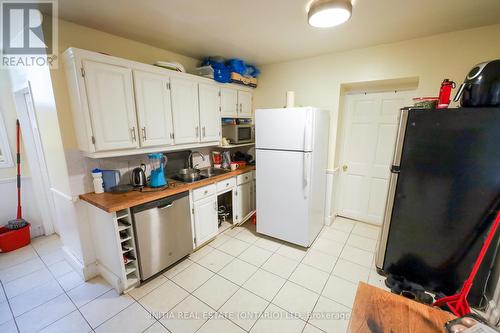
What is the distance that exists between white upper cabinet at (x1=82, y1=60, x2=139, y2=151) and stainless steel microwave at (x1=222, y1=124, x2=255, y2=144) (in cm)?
144

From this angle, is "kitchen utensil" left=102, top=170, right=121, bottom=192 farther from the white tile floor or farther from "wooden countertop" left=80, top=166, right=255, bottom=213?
the white tile floor

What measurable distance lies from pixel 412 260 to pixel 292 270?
1138 millimetres

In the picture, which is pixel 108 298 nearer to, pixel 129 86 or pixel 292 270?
pixel 292 270

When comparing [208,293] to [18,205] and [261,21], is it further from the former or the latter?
[18,205]

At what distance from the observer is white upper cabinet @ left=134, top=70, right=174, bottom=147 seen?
205cm

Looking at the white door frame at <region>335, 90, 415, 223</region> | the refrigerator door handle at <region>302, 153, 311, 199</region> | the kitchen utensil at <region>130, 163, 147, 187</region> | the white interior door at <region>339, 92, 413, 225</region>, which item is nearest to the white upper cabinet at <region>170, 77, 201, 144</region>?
the kitchen utensil at <region>130, 163, 147, 187</region>

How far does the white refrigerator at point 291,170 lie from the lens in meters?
2.34

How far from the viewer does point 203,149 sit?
3.21 metres

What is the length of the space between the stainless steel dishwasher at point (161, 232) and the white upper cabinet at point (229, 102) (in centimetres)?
139

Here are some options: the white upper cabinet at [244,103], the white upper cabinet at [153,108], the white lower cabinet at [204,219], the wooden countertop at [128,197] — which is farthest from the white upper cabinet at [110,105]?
the white upper cabinet at [244,103]

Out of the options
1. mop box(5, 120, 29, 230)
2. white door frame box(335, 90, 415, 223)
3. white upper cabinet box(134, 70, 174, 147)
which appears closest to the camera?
white upper cabinet box(134, 70, 174, 147)

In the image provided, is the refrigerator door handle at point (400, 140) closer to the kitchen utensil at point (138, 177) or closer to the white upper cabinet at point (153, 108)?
the white upper cabinet at point (153, 108)

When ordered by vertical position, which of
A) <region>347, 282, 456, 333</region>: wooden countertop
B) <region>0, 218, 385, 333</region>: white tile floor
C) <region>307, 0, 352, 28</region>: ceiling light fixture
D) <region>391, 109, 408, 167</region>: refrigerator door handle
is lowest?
<region>0, 218, 385, 333</region>: white tile floor

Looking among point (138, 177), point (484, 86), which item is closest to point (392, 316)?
point (484, 86)
